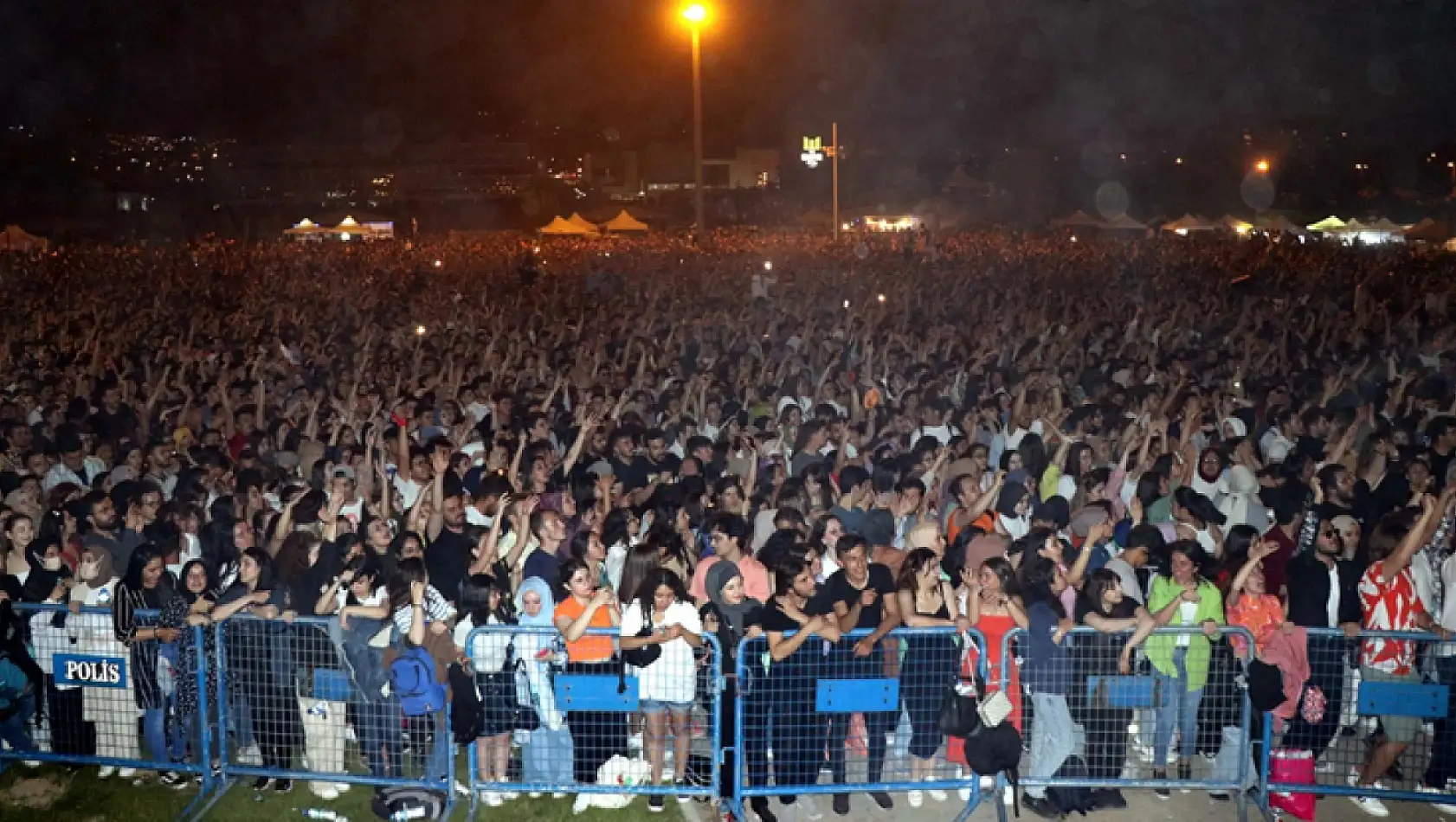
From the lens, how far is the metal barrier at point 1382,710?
5.36 meters

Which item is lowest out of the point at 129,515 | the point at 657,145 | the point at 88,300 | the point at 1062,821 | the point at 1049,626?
the point at 1062,821

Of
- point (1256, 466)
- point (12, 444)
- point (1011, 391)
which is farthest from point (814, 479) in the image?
point (12, 444)

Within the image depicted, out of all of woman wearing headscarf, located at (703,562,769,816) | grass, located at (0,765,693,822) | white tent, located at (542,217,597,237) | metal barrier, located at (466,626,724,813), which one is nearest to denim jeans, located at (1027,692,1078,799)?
woman wearing headscarf, located at (703,562,769,816)

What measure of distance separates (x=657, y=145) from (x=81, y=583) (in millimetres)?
79429

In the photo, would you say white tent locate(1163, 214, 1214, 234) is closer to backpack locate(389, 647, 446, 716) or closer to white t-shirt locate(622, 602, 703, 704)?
white t-shirt locate(622, 602, 703, 704)

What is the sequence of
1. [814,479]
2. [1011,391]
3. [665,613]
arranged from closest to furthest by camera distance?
[665,613] < [814,479] < [1011,391]

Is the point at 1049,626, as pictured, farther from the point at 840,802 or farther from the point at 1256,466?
the point at 1256,466

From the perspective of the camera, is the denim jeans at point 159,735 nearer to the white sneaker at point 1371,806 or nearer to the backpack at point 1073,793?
the backpack at point 1073,793

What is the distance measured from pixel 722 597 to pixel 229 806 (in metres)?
2.73

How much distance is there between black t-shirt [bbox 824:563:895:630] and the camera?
5.61 m

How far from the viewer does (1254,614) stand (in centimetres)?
553

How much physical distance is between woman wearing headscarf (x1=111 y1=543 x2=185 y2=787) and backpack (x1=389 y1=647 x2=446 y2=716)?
1.15 metres

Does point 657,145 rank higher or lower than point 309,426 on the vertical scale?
higher

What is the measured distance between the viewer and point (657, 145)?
8294 cm
